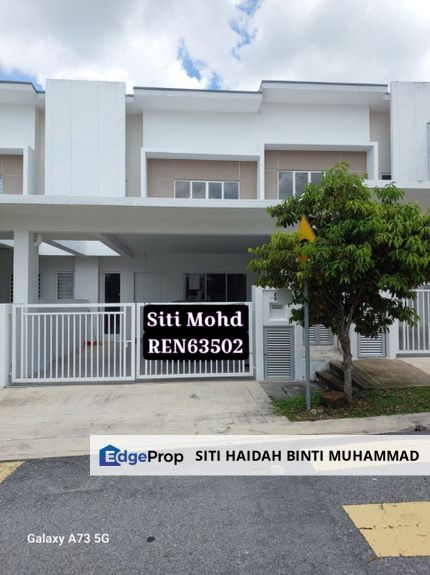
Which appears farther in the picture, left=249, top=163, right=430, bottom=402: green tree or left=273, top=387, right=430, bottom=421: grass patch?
left=273, top=387, right=430, bottom=421: grass patch

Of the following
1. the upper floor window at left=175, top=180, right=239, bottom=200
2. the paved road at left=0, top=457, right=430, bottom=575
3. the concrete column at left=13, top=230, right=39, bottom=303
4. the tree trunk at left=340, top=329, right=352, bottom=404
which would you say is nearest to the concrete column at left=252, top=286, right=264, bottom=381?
the tree trunk at left=340, top=329, right=352, bottom=404

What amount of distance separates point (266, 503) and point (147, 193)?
11.8m

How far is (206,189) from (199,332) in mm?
7467

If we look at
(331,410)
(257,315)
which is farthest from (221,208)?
(331,410)

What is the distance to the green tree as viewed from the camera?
191 inches

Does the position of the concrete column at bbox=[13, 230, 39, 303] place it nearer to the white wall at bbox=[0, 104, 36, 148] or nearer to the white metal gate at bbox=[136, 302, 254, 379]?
the white metal gate at bbox=[136, 302, 254, 379]

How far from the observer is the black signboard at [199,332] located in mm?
7703

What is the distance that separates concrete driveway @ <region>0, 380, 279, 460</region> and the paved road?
0.72 metres

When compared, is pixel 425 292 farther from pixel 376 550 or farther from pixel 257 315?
pixel 376 550

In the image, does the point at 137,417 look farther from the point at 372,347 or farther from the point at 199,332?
the point at 372,347

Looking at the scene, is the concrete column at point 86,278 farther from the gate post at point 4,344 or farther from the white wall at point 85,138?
the gate post at point 4,344

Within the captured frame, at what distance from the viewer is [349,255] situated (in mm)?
4883

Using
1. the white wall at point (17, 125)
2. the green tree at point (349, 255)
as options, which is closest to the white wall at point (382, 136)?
the green tree at point (349, 255)

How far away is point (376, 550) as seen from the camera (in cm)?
264
